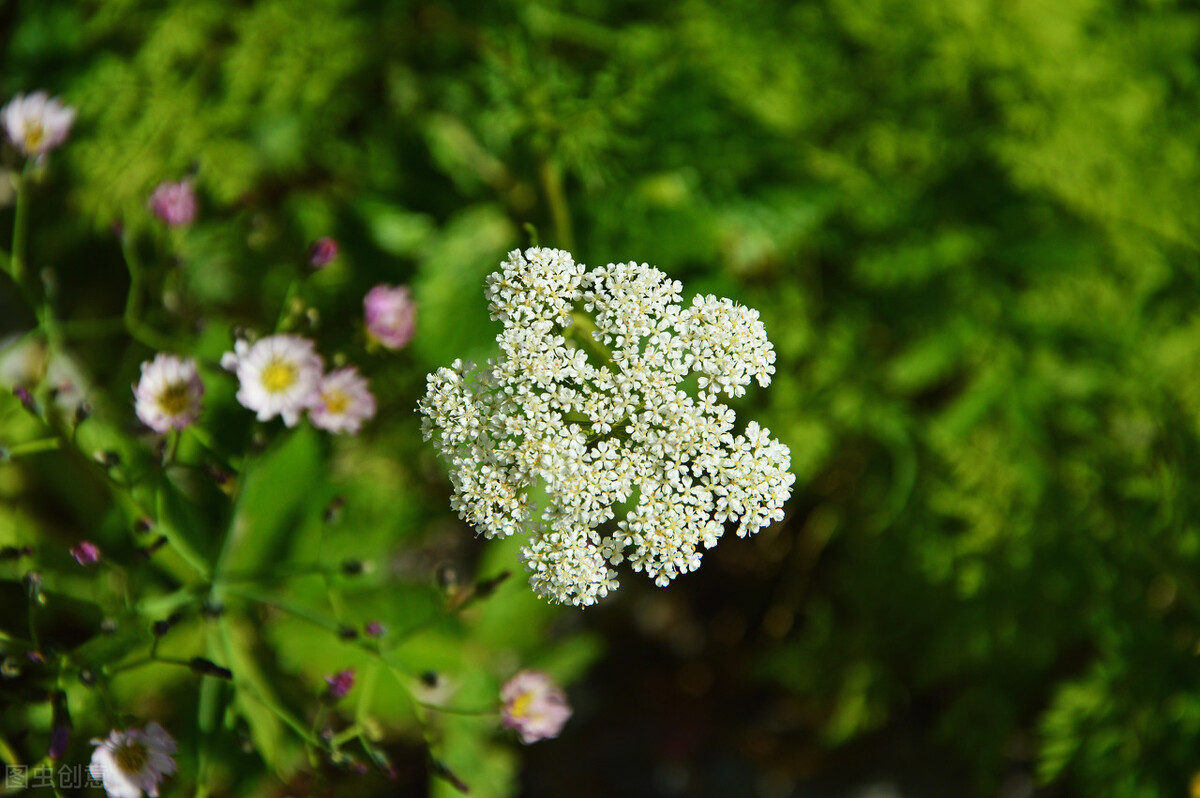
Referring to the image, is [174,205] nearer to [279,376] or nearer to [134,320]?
[134,320]

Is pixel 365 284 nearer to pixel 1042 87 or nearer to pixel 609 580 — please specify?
pixel 609 580

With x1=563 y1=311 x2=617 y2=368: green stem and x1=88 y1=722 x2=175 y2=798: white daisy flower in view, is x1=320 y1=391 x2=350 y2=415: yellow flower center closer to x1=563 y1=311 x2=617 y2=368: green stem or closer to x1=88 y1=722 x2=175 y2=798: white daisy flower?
x1=563 y1=311 x2=617 y2=368: green stem

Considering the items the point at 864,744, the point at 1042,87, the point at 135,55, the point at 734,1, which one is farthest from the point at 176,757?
the point at 1042,87

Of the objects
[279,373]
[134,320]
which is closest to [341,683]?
[279,373]

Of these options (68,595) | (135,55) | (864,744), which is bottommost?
(864,744)

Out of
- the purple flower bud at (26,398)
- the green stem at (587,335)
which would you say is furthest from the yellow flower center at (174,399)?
the green stem at (587,335)
